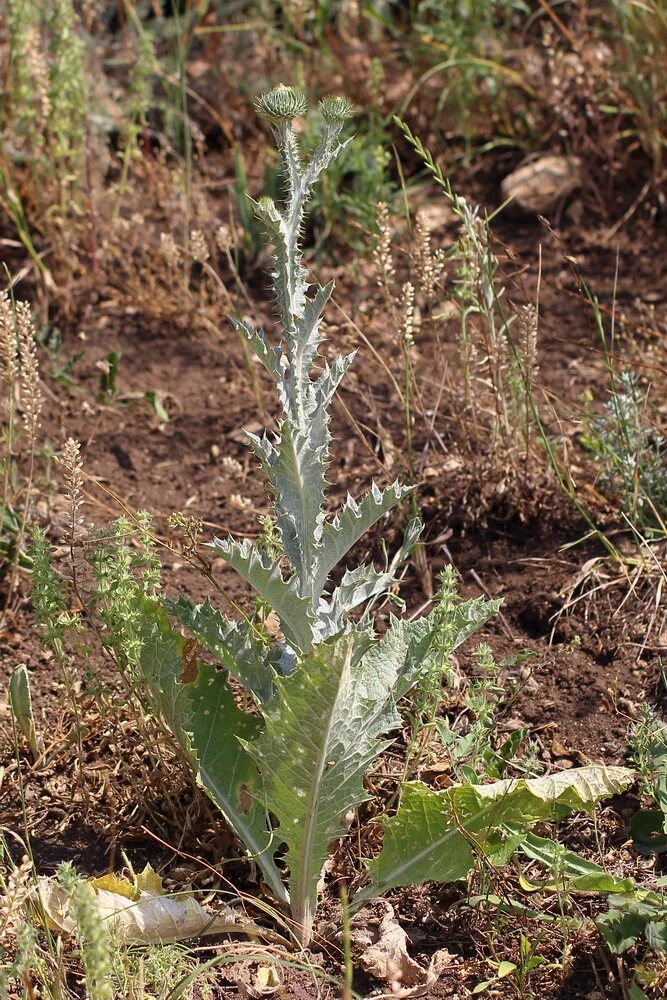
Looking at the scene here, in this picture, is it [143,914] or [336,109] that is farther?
[143,914]

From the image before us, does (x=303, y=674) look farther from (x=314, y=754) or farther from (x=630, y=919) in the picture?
(x=630, y=919)

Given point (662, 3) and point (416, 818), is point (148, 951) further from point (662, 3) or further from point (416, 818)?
point (662, 3)

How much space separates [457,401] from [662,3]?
2147 mm

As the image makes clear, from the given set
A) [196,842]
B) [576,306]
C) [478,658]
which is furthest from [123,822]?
[576,306]

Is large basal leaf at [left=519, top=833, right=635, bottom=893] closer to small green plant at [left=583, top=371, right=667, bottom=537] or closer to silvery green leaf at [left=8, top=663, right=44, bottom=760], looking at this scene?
small green plant at [left=583, top=371, right=667, bottom=537]

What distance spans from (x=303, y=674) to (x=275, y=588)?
203 mm

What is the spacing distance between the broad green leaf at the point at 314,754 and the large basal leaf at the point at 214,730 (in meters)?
0.08

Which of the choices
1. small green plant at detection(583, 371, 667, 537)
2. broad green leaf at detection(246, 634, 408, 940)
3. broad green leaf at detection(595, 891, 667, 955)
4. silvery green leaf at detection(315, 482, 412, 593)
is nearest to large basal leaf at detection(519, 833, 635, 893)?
broad green leaf at detection(595, 891, 667, 955)

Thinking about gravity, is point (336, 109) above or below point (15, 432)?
above

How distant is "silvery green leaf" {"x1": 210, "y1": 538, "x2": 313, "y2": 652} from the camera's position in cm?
214

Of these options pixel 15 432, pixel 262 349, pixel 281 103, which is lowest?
pixel 15 432

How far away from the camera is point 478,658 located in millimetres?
2920

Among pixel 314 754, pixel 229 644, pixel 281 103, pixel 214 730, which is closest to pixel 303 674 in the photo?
pixel 314 754

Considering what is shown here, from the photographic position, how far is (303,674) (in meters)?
2.07
